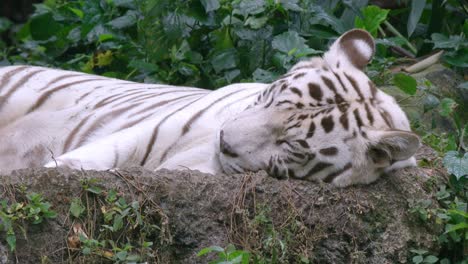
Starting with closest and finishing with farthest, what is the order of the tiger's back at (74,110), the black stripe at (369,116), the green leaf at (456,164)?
the black stripe at (369,116) < the green leaf at (456,164) < the tiger's back at (74,110)

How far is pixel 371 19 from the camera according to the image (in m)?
5.14

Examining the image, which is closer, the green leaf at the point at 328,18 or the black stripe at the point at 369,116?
the black stripe at the point at 369,116

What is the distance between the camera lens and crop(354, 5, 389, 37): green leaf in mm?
5098

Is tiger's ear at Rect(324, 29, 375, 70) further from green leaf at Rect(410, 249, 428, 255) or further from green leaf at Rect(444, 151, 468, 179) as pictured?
green leaf at Rect(410, 249, 428, 255)

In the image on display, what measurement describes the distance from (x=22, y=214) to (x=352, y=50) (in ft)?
5.17

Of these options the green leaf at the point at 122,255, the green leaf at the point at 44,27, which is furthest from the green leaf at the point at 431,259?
the green leaf at the point at 44,27

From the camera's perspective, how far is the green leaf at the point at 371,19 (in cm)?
510

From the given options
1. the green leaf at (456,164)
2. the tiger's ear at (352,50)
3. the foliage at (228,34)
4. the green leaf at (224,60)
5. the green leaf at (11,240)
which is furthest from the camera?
the green leaf at (224,60)

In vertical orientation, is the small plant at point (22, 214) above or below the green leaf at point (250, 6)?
above

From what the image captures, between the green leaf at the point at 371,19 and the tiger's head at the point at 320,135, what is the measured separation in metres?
1.59

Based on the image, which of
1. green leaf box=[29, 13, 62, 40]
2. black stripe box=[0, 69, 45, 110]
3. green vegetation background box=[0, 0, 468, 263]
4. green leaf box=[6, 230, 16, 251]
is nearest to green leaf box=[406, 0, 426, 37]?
green vegetation background box=[0, 0, 468, 263]

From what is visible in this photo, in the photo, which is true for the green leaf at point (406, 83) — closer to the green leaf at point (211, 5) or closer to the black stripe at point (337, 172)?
the green leaf at point (211, 5)

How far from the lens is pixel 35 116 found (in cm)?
448

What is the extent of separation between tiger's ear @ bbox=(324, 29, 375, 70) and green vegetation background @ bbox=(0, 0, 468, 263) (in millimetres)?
799
